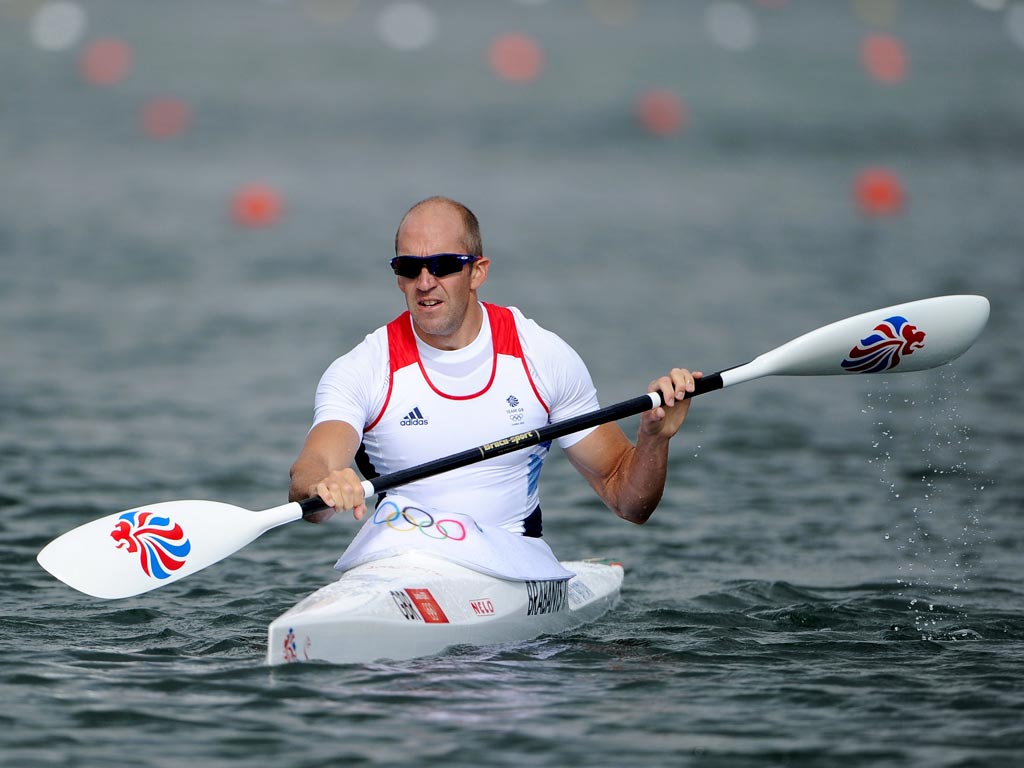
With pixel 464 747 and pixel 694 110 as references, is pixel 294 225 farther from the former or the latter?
pixel 464 747

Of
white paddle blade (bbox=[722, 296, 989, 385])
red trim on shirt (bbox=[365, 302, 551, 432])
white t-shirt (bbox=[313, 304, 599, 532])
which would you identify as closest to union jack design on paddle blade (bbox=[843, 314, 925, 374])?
white paddle blade (bbox=[722, 296, 989, 385])

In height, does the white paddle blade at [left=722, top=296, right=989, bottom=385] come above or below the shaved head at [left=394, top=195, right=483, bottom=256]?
below

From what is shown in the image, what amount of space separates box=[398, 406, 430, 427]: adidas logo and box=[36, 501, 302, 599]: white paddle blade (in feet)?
2.12

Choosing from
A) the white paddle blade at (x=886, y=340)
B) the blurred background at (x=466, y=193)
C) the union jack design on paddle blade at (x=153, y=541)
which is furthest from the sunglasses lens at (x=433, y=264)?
the blurred background at (x=466, y=193)

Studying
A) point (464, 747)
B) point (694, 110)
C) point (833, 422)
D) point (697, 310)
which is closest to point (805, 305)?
point (697, 310)

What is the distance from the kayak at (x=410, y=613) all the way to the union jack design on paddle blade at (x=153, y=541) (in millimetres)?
570

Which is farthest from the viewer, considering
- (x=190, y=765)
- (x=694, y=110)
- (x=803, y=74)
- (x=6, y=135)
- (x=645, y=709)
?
(x=803, y=74)

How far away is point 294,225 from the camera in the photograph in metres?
21.0

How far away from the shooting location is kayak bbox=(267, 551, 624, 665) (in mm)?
5914

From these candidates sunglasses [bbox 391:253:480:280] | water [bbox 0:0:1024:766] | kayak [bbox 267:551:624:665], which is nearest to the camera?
water [bbox 0:0:1024:766]

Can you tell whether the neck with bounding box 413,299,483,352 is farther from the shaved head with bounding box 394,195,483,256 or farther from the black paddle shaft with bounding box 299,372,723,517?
the black paddle shaft with bounding box 299,372,723,517

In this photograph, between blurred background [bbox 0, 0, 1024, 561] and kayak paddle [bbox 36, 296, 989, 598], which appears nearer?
kayak paddle [bbox 36, 296, 989, 598]

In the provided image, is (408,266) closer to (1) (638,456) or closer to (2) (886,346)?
(1) (638,456)

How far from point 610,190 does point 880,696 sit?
18.5 metres
